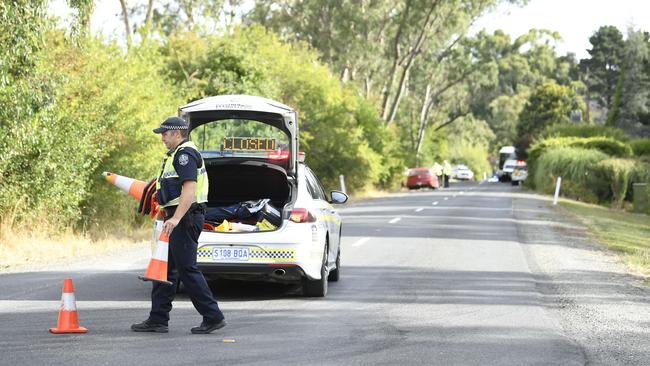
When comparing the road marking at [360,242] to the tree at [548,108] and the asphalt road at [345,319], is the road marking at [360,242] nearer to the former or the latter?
the asphalt road at [345,319]

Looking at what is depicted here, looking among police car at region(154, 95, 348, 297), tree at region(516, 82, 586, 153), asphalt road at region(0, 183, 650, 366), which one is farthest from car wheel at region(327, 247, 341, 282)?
tree at region(516, 82, 586, 153)

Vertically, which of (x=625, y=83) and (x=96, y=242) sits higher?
(x=625, y=83)

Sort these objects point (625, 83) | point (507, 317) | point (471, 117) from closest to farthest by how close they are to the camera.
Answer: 1. point (507, 317)
2. point (625, 83)
3. point (471, 117)

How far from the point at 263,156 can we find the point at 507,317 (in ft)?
12.0

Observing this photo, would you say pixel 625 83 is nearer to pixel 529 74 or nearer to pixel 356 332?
pixel 529 74

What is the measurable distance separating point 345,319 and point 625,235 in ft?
55.0

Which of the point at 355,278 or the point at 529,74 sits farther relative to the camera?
the point at 529,74

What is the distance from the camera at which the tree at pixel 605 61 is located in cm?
10000

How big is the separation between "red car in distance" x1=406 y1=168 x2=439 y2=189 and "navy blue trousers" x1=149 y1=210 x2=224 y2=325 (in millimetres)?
51425

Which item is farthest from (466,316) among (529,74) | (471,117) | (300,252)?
(529,74)

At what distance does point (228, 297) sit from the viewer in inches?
473

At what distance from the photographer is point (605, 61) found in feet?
333

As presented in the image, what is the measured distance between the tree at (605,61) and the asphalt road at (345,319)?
283 feet

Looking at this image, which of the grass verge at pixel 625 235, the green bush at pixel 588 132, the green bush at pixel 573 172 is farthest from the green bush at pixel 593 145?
the grass verge at pixel 625 235
